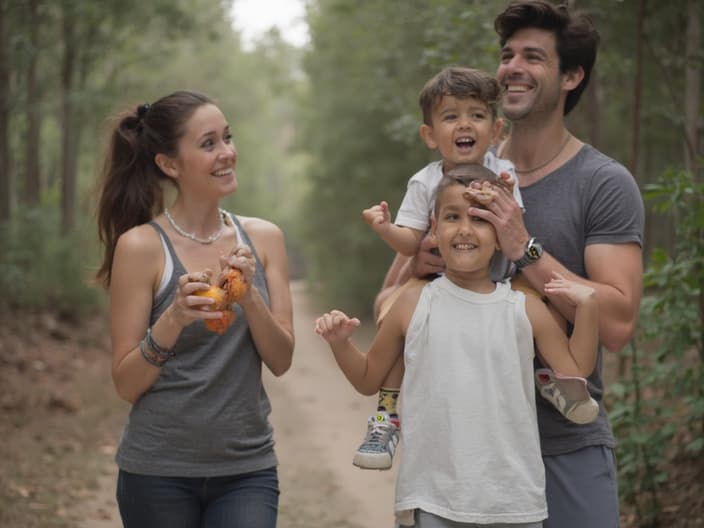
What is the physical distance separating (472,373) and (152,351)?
1070 mm

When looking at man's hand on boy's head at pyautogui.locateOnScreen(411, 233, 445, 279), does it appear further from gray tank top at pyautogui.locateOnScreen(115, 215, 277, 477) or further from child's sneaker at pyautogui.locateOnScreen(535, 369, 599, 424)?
gray tank top at pyautogui.locateOnScreen(115, 215, 277, 477)

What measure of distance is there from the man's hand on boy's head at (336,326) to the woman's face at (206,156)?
2.33 ft

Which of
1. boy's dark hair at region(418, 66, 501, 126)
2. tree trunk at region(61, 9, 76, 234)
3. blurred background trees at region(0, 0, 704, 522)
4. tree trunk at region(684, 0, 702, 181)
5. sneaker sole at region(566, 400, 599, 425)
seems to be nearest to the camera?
sneaker sole at region(566, 400, 599, 425)

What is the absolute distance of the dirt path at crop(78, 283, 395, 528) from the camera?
23.5ft

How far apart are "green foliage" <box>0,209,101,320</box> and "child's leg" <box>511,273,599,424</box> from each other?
1101 centimetres

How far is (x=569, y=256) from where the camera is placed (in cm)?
311

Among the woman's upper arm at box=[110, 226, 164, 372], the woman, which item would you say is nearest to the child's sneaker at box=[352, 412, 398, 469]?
the woman

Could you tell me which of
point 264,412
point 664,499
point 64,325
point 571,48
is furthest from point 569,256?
point 64,325

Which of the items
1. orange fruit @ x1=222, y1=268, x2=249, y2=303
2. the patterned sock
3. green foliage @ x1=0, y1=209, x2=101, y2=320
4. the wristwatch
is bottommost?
the patterned sock

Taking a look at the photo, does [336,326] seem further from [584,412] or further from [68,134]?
[68,134]

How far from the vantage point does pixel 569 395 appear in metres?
2.85

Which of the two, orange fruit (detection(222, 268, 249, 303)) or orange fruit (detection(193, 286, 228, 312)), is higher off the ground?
orange fruit (detection(222, 268, 249, 303))

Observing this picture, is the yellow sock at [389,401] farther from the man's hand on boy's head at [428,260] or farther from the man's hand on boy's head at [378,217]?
the man's hand on boy's head at [378,217]

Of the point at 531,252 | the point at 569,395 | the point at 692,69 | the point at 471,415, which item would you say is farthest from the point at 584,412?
the point at 692,69
